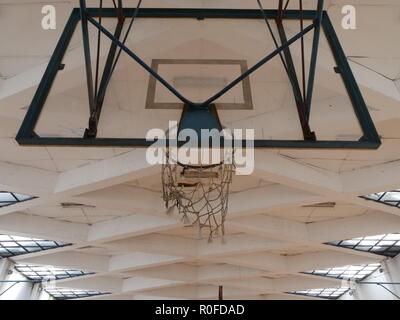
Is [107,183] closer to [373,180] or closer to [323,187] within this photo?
[323,187]

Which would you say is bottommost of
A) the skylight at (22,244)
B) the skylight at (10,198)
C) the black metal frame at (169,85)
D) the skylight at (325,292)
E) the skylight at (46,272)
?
the black metal frame at (169,85)

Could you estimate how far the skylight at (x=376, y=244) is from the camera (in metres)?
17.9

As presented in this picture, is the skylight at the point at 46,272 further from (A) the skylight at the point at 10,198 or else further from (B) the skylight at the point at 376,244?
(B) the skylight at the point at 376,244

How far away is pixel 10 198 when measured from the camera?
44.7 ft

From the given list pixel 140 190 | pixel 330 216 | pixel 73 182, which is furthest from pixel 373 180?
pixel 73 182

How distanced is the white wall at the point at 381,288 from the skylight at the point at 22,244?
1942 cm

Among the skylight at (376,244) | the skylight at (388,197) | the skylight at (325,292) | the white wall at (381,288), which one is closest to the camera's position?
the skylight at (388,197)

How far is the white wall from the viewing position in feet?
65.4

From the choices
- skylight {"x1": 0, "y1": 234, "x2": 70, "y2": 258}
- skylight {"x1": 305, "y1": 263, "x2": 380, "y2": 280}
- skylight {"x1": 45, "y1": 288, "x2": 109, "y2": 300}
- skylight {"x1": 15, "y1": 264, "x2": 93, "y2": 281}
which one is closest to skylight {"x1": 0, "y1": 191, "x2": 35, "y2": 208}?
skylight {"x1": 0, "y1": 234, "x2": 70, "y2": 258}

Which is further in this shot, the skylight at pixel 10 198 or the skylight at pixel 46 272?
the skylight at pixel 46 272

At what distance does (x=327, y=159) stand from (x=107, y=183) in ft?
24.0

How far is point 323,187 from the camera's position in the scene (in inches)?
432

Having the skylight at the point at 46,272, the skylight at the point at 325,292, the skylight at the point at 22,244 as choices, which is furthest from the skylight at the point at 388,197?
the skylight at the point at 46,272

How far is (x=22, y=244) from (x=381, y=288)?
23.7 meters
